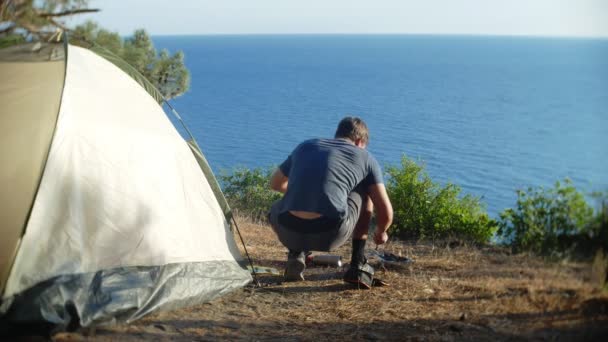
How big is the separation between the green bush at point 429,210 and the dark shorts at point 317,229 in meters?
2.57

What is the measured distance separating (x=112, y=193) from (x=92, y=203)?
0.17 meters

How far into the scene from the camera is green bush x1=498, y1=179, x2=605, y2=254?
3.59m

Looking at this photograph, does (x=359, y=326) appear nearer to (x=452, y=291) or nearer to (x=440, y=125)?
(x=452, y=291)

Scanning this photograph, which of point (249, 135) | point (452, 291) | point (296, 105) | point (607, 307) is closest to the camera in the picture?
point (607, 307)

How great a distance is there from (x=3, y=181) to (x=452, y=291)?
342cm

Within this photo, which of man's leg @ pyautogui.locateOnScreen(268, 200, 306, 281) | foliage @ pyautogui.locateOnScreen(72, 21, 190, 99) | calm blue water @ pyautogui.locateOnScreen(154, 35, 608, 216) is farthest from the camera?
foliage @ pyautogui.locateOnScreen(72, 21, 190, 99)

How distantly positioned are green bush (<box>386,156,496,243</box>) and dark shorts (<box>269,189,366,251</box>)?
8.43 ft

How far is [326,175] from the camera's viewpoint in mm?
4699

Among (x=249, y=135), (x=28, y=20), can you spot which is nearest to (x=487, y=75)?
(x=249, y=135)

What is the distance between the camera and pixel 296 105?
59594 mm

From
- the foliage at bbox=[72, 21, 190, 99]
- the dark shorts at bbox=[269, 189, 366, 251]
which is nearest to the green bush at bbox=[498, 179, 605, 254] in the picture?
the dark shorts at bbox=[269, 189, 366, 251]

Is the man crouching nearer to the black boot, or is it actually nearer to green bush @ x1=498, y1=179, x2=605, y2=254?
the black boot

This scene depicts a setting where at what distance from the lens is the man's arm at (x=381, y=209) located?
484cm

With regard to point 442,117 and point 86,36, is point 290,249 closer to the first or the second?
point 86,36
